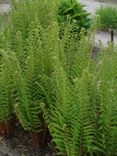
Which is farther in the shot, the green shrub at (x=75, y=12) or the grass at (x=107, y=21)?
the grass at (x=107, y=21)

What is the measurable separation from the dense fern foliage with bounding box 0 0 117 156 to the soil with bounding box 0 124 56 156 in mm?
212

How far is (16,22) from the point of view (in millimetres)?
4016

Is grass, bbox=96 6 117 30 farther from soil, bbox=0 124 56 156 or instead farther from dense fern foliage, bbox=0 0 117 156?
soil, bbox=0 124 56 156

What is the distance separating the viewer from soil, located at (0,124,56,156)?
331 cm

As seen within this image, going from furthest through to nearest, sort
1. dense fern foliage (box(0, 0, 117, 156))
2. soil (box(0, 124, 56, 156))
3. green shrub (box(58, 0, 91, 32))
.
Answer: green shrub (box(58, 0, 91, 32)), soil (box(0, 124, 56, 156)), dense fern foliage (box(0, 0, 117, 156))

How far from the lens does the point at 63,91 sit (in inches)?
105

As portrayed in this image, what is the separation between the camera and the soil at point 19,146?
3.31 metres

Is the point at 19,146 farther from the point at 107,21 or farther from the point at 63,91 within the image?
the point at 107,21

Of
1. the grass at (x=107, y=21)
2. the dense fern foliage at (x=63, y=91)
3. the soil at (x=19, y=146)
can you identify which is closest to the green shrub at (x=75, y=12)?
the grass at (x=107, y=21)

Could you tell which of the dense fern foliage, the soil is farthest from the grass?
the soil

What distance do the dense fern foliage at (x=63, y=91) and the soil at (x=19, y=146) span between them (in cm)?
21

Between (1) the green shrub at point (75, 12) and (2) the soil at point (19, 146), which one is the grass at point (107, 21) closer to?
(1) the green shrub at point (75, 12)

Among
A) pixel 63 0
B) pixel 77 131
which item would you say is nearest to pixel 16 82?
pixel 77 131

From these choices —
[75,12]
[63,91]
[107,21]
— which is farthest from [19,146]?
[107,21]
